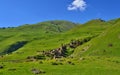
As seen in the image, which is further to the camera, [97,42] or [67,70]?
[97,42]

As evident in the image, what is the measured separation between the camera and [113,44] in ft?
358

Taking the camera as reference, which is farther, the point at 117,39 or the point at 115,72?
the point at 117,39

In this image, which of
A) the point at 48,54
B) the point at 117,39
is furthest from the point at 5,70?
the point at 48,54

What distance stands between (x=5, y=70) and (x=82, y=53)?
64.1 metres

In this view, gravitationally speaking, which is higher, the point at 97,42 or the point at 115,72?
the point at 97,42

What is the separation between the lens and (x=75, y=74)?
54156 millimetres

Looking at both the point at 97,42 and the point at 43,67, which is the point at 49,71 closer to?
the point at 43,67

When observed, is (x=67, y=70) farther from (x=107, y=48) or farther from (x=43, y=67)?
(x=107, y=48)

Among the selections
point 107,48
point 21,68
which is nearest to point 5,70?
point 21,68

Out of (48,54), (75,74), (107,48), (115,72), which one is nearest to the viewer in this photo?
(75,74)

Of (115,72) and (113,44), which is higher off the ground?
(113,44)

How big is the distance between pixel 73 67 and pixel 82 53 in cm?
5640

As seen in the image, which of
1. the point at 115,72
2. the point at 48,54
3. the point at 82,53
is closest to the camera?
the point at 115,72

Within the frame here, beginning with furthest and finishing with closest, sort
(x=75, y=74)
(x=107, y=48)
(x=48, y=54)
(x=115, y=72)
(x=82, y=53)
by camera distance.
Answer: (x=48, y=54), (x=82, y=53), (x=107, y=48), (x=115, y=72), (x=75, y=74)
